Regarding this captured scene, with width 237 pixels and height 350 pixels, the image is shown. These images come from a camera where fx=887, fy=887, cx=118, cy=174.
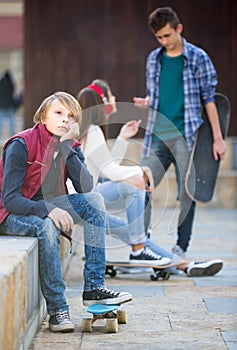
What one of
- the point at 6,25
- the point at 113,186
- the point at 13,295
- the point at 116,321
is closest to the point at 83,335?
the point at 116,321

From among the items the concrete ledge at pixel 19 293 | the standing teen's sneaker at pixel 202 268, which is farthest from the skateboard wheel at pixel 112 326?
the standing teen's sneaker at pixel 202 268

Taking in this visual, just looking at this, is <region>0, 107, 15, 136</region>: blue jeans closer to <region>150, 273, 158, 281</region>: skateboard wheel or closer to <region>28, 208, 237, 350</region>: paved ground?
<region>28, 208, 237, 350</region>: paved ground

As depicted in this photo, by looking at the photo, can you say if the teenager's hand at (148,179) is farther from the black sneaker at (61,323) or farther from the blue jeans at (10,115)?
the blue jeans at (10,115)

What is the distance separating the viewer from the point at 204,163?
537cm

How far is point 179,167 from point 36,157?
5.57ft

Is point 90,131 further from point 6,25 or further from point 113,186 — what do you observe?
point 6,25

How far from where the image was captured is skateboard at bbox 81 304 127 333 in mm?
3557

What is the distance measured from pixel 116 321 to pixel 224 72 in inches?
283

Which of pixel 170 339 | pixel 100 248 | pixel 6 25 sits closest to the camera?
pixel 170 339

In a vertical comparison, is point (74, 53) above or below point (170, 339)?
above

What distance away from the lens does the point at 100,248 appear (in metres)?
3.66

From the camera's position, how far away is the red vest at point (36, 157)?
3.66 m

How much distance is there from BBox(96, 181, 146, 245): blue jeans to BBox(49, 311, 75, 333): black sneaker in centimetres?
137

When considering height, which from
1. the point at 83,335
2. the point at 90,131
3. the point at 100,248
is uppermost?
the point at 90,131
